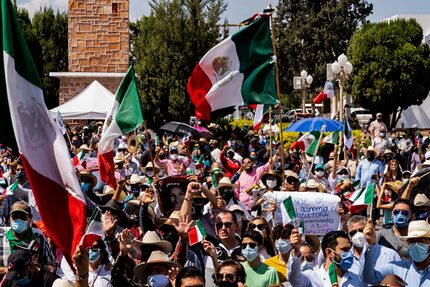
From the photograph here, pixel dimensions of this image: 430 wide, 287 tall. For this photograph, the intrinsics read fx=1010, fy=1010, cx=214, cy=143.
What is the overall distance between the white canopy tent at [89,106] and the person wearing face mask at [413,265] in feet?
66.0

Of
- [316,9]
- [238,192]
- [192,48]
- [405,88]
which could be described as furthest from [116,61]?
[316,9]

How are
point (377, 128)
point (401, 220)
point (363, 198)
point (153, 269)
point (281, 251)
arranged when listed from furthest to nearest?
1. point (377, 128)
2. point (363, 198)
3. point (401, 220)
4. point (281, 251)
5. point (153, 269)

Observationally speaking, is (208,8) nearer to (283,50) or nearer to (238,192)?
(238,192)

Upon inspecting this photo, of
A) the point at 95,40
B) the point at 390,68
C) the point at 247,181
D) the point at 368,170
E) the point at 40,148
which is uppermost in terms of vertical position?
the point at 95,40

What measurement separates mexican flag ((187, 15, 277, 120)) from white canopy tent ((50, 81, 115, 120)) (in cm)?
1499

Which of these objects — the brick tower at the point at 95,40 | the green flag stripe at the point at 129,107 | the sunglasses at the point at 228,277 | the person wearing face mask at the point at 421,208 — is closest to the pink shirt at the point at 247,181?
the green flag stripe at the point at 129,107

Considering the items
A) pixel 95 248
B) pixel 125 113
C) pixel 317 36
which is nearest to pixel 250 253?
pixel 95 248

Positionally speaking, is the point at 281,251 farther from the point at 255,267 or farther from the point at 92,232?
the point at 92,232

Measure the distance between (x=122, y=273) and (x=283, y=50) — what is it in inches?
2391

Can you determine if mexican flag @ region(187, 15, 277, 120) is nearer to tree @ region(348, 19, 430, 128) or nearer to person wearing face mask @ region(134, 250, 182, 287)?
person wearing face mask @ region(134, 250, 182, 287)

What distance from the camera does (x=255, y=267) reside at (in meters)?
7.48

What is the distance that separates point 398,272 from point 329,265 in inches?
24.3

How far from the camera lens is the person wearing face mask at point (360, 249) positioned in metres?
7.53

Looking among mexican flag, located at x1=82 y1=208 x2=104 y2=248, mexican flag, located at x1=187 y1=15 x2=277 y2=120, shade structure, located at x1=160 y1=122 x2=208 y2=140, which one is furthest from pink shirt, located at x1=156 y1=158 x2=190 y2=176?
mexican flag, located at x1=82 y1=208 x2=104 y2=248
